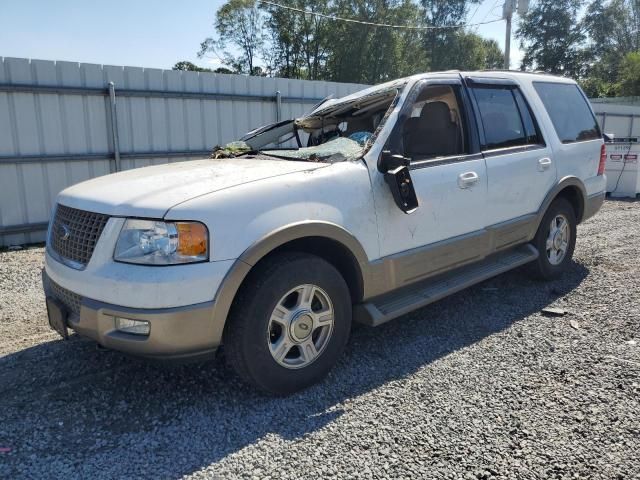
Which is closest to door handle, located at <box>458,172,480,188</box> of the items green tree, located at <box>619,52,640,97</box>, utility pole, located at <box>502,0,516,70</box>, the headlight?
the headlight

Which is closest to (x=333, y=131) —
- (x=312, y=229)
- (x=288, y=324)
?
(x=312, y=229)

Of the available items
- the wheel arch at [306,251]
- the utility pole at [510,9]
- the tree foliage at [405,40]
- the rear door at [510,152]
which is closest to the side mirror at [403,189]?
the wheel arch at [306,251]

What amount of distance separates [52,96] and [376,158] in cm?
622

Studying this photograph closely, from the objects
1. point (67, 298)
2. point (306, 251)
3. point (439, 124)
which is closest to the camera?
point (67, 298)

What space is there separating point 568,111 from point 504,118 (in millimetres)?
1221

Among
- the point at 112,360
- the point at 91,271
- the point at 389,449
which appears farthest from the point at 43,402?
the point at 389,449

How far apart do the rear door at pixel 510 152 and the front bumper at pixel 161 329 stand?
8.53ft

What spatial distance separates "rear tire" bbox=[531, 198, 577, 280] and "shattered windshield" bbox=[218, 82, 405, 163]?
205cm

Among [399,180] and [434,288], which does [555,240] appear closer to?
[434,288]

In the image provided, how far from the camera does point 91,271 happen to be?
2.81 meters

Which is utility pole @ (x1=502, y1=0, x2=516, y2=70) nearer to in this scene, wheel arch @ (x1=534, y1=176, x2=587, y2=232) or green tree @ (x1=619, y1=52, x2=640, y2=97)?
wheel arch @ (x1=534, y1=176, x2=587, y2=232)

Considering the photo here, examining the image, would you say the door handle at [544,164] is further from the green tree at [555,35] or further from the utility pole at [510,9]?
the green tree at [555,35]

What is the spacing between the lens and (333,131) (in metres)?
4.97

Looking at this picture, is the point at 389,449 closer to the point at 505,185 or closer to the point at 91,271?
the point at 91,271
